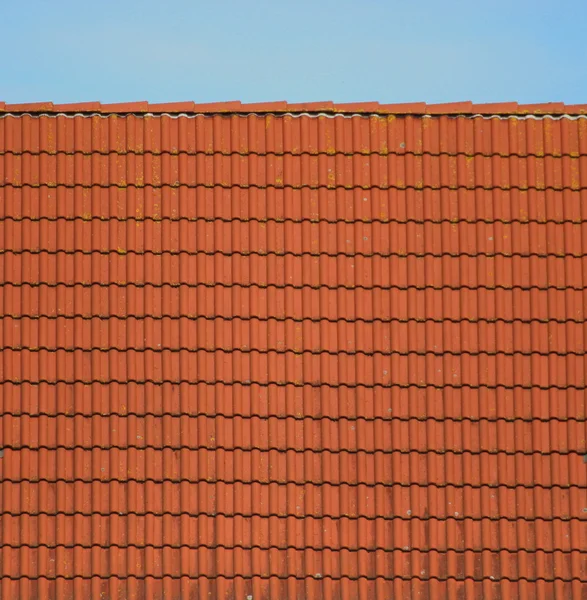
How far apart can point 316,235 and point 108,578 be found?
2.88m

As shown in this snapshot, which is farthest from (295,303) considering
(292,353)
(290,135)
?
(290,135)

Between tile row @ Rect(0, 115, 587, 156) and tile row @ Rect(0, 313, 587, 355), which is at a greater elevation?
tile row @ Rect(0, 115, 587, 156)

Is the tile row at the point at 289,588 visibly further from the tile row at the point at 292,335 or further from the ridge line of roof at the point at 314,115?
the ridge line of roof at the point at 314,115

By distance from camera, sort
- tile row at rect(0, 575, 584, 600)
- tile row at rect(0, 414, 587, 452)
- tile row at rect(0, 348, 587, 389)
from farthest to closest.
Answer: tile row at rect(0, 348, 587, 389), tile row at rect(0, 414, 587, 452), tile row at rect(0, 575, 584, 600)

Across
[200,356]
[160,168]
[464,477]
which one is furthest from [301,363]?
[160,168]

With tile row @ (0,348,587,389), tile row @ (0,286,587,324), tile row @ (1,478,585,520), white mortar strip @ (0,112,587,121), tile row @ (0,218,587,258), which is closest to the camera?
tile row @ (1,478,585,520)

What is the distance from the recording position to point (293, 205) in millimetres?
7434

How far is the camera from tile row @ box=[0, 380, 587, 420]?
700 centimetres

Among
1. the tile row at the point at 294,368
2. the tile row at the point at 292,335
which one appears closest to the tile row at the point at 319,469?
the tile row at the point at 294,368

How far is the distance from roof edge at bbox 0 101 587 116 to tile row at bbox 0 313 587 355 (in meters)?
1.70

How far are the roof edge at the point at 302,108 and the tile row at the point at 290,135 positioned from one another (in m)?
0.07

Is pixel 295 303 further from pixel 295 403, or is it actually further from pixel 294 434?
pixel 294 434

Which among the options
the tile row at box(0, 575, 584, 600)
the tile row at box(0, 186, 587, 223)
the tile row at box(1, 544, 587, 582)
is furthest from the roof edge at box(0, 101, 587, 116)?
the tile row at box(0, 575, 584, 600)

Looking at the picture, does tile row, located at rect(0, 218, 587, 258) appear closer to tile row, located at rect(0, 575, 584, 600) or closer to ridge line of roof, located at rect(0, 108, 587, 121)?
ridge line of roof, located at rect(0, 108, 587, 121)
